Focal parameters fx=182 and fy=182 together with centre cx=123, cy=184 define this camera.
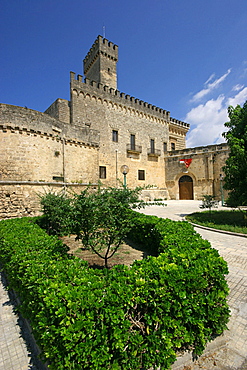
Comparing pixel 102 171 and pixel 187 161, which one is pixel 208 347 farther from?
pixel 187 161

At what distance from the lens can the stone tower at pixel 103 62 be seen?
2244cm

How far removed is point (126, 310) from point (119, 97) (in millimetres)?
22843

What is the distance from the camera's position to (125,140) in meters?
22.0

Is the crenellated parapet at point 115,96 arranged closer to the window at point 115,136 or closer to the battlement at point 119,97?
the battlement at point 119,97

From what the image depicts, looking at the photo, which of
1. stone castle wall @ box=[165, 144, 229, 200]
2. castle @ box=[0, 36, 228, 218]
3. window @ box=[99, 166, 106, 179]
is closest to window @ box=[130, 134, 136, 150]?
castle @ box=[0, 36, 228, 218]

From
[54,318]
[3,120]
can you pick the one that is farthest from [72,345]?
[3,120]

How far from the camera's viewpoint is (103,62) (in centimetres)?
2256

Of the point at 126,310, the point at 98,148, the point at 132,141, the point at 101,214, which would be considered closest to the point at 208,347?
the point at 126,310

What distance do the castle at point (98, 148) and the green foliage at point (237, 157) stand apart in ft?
33.8

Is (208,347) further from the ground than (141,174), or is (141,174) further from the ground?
(141,174)

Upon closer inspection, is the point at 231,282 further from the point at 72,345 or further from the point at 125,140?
the point at 125,140

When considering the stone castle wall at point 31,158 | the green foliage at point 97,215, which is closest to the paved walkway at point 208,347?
the green foliage at point 97,215

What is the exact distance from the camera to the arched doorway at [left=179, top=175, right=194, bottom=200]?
2388cm

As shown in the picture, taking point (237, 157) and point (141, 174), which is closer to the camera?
point (237, 157)
